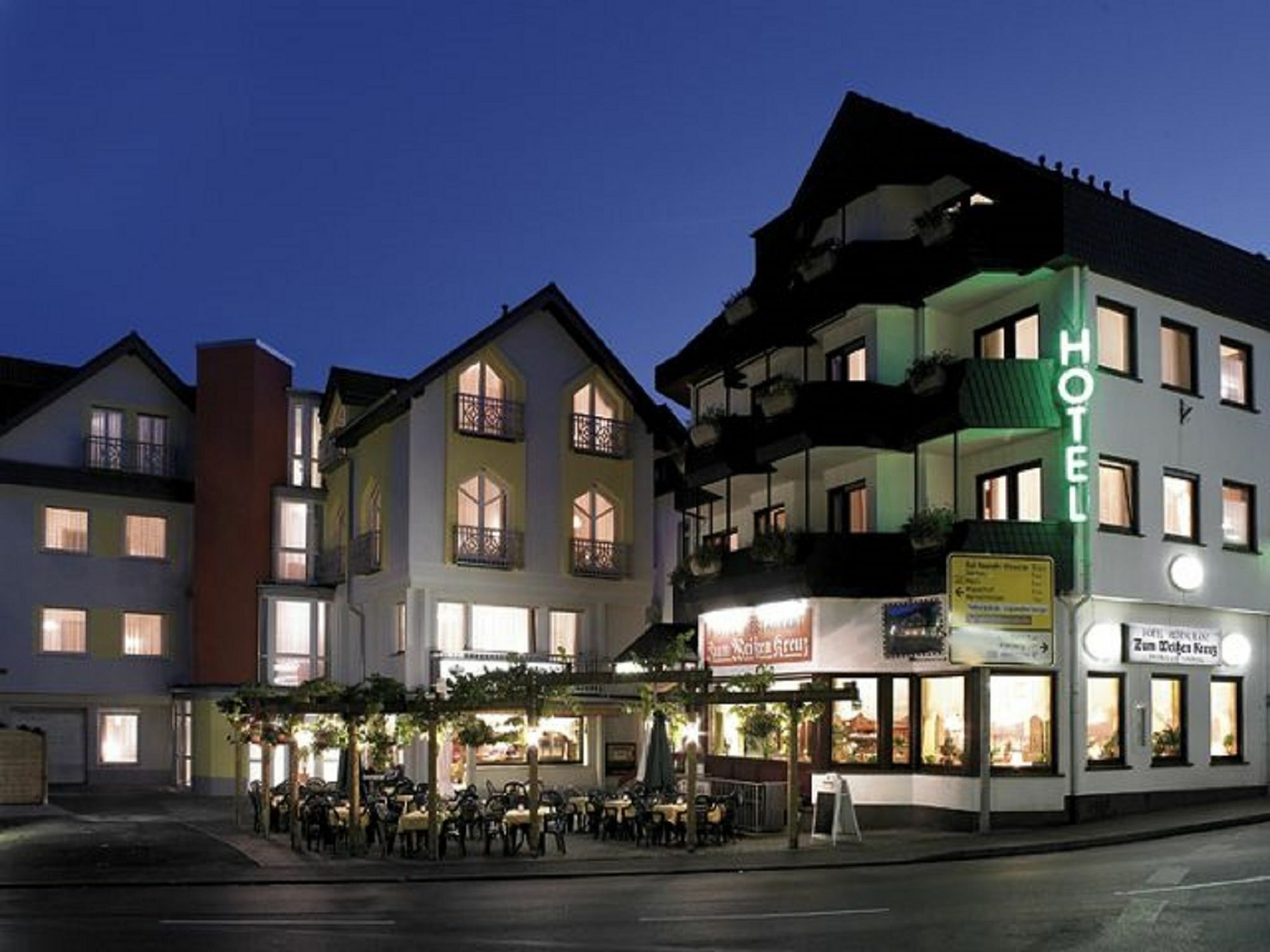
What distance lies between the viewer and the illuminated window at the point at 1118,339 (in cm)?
2964

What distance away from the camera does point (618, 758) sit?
41281 mm

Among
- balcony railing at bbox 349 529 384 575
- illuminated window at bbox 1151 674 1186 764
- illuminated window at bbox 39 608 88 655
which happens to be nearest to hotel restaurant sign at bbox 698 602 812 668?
illuminated window at bbox 1151 674 1186 764

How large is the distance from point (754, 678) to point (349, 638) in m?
19.8

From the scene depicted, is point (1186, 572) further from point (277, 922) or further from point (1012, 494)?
point (277, 922)

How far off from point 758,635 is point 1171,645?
26.6ft

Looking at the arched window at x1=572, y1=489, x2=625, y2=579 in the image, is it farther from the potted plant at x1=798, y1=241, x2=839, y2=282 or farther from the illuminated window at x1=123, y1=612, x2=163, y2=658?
the illuminated window at x1=123, y1=612, x2=163, y2=658

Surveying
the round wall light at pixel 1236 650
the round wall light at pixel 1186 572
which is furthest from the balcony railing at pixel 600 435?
the round wall light at pixel 1236 650

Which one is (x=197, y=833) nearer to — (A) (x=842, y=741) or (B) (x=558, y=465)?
(A) (x=842, y=741)

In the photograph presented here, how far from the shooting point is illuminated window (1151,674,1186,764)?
30.1 metres

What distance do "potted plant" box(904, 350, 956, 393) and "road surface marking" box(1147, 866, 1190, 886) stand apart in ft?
36.2

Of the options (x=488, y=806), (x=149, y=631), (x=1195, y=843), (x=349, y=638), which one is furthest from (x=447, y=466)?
(x=1195, y=843)

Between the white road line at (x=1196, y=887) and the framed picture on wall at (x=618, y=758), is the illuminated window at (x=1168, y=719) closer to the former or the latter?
the white road line at (x=1196, y=887)

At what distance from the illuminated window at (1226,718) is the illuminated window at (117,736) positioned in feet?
97.7

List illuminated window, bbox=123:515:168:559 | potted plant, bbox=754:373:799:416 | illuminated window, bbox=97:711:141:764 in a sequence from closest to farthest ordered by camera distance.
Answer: potted plant, bbox=754:373:799:416 < illuminated window, bbox=97:711:141:764 < illuminated window, bbox=123:515:168:559
